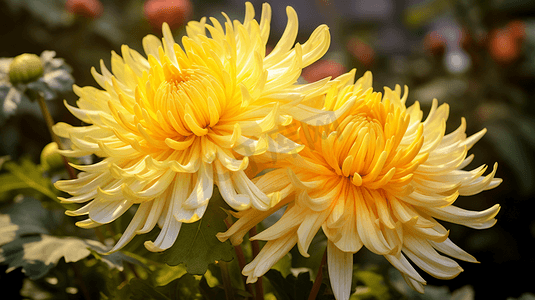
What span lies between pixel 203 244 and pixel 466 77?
6.18ft

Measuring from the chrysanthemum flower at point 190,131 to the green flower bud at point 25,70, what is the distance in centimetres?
18

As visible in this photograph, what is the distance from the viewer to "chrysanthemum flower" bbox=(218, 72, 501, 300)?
0.44m

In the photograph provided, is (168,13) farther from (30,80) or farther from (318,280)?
(318,280)

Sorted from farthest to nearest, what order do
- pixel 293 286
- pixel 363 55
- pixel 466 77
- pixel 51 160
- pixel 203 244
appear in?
1. pixel 466 77
2. pixel 363 55
3. pixel 51 160
4. pixel 293 286
5. pixel 203 244

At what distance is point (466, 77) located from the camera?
1970mm

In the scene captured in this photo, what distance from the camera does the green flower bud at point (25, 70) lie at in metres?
0.64

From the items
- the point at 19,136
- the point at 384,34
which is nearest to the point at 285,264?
the point at 19,136

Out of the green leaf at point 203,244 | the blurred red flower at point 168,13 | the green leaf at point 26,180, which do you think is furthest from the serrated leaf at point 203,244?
the blurred red flower at point 168,13

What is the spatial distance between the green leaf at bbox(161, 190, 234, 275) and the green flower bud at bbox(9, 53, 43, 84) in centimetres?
38

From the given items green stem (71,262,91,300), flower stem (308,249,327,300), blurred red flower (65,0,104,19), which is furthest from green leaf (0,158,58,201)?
blurred red flower (65,0,104,19)

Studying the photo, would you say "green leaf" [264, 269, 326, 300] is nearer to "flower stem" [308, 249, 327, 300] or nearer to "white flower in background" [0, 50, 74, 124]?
"flower stem" [308, 249, 327, 300]

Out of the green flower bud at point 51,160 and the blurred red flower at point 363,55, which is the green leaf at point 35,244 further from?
the blurred red flower at point 363,55

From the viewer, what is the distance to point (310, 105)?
1.58ft

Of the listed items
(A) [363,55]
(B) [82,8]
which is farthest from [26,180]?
(A) [363,55]
